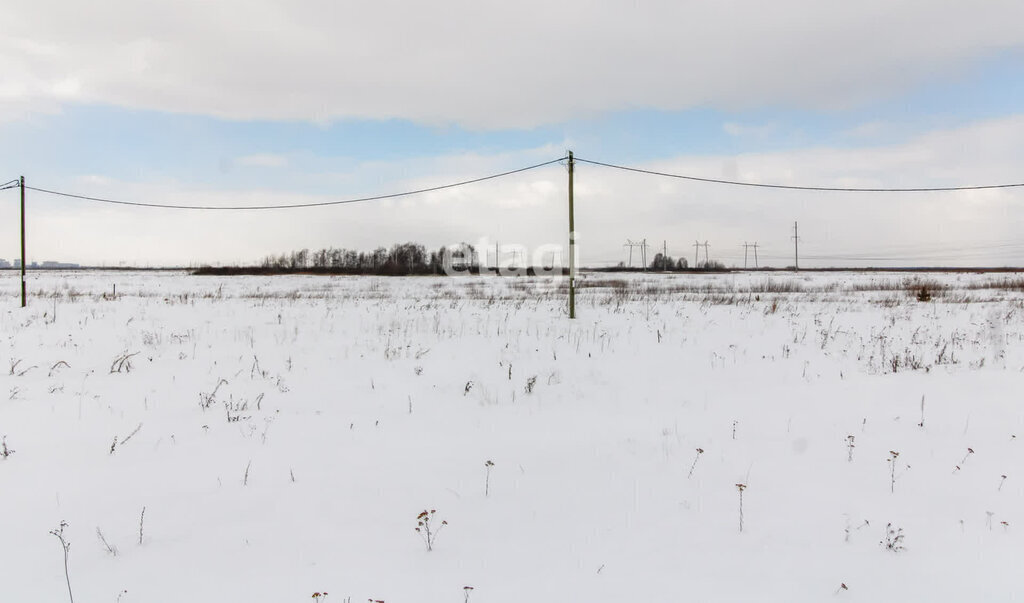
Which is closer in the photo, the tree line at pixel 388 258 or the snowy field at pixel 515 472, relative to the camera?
the snowy field at pixel 515 472

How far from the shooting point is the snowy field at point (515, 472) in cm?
323

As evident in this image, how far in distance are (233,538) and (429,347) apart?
700 centimetres

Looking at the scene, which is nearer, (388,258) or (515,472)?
(515,472)

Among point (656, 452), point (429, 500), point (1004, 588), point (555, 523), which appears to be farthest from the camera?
point (656, 452)

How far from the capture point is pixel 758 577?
3213 mm

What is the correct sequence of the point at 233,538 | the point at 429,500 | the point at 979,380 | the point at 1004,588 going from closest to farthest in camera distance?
1. the point at 1004,588
2. the point at 233,538
3. the point at 429,500
4. the point at 979,380

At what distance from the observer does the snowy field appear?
3227 mm

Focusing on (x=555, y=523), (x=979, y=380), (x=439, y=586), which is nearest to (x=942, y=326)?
(x=979, y=380)

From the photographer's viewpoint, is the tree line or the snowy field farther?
the tree line

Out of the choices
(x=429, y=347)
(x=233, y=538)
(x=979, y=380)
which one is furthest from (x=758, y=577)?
(x=429, y=347)

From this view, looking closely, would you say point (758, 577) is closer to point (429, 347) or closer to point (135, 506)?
point (135, 506)

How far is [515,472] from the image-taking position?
4816mm

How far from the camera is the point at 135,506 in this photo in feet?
13.4

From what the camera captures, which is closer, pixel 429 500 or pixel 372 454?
pixel 429 500
